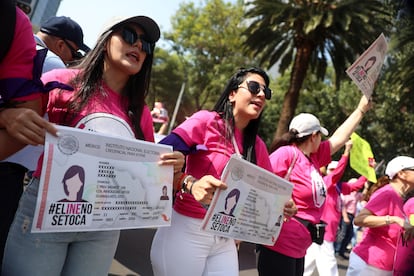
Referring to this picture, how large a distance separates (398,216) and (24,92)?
10.6 ft

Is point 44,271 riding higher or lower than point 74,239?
lower

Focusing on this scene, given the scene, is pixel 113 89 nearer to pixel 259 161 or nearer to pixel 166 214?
pixel 166 214

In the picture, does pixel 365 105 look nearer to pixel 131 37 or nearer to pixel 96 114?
pixel 131 37

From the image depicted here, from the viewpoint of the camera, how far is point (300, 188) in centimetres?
309

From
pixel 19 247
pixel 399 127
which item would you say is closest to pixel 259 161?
pixel 19 247

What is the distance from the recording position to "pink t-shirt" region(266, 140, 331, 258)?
115 inches

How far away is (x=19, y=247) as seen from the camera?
1.56 meters

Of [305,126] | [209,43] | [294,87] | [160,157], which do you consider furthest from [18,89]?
[209,43]

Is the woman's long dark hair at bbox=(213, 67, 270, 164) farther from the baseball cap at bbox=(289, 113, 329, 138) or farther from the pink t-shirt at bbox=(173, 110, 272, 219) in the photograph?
the baseball cap at bbox=(289, 113, 329, 138)

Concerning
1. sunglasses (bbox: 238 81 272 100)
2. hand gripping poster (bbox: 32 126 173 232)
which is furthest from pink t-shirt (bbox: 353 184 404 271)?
hand gripping poster (bbox: 32 126 173 232)

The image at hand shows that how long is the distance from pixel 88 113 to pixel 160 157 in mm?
367

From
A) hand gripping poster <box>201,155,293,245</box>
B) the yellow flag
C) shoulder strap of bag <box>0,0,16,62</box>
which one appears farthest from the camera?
the yellow flag

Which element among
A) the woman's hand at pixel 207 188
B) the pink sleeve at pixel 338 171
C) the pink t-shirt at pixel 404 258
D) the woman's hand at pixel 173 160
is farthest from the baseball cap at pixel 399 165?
the woman's hand at pixel 173 160

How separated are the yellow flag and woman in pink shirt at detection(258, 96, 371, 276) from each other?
1.25m
